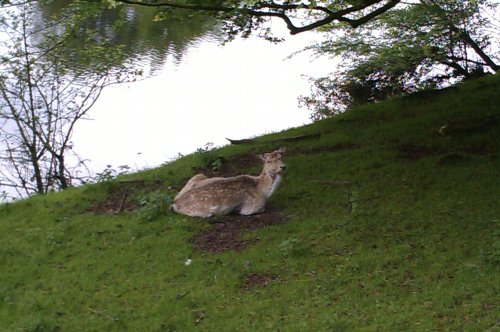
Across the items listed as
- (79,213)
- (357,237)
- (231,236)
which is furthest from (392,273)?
(79,213)

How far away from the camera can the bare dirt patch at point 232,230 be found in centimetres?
720

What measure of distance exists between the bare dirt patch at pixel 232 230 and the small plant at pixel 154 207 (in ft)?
2.54

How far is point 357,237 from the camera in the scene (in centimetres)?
684

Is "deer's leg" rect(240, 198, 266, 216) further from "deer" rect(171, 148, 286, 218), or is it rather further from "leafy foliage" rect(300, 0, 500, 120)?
"leafy foliage" rect(300, 0, 500, 120)

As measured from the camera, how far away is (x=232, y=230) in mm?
7559

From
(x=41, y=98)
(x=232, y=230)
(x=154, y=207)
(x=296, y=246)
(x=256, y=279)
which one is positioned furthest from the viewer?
(x=41, y=98)

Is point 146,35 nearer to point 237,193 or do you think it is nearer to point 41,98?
point 41,98

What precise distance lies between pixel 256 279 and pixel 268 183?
67.9 inches

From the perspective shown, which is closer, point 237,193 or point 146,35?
point 237,193

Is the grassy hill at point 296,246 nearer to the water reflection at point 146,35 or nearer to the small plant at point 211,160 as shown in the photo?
the small plant at point 211,160

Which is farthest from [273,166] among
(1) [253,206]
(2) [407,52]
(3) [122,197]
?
(2) [407,52]

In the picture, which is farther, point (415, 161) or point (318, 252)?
point (415, 161)

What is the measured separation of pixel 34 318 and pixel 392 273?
3361 millimetres

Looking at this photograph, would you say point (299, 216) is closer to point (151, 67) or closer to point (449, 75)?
point (449, 75)
